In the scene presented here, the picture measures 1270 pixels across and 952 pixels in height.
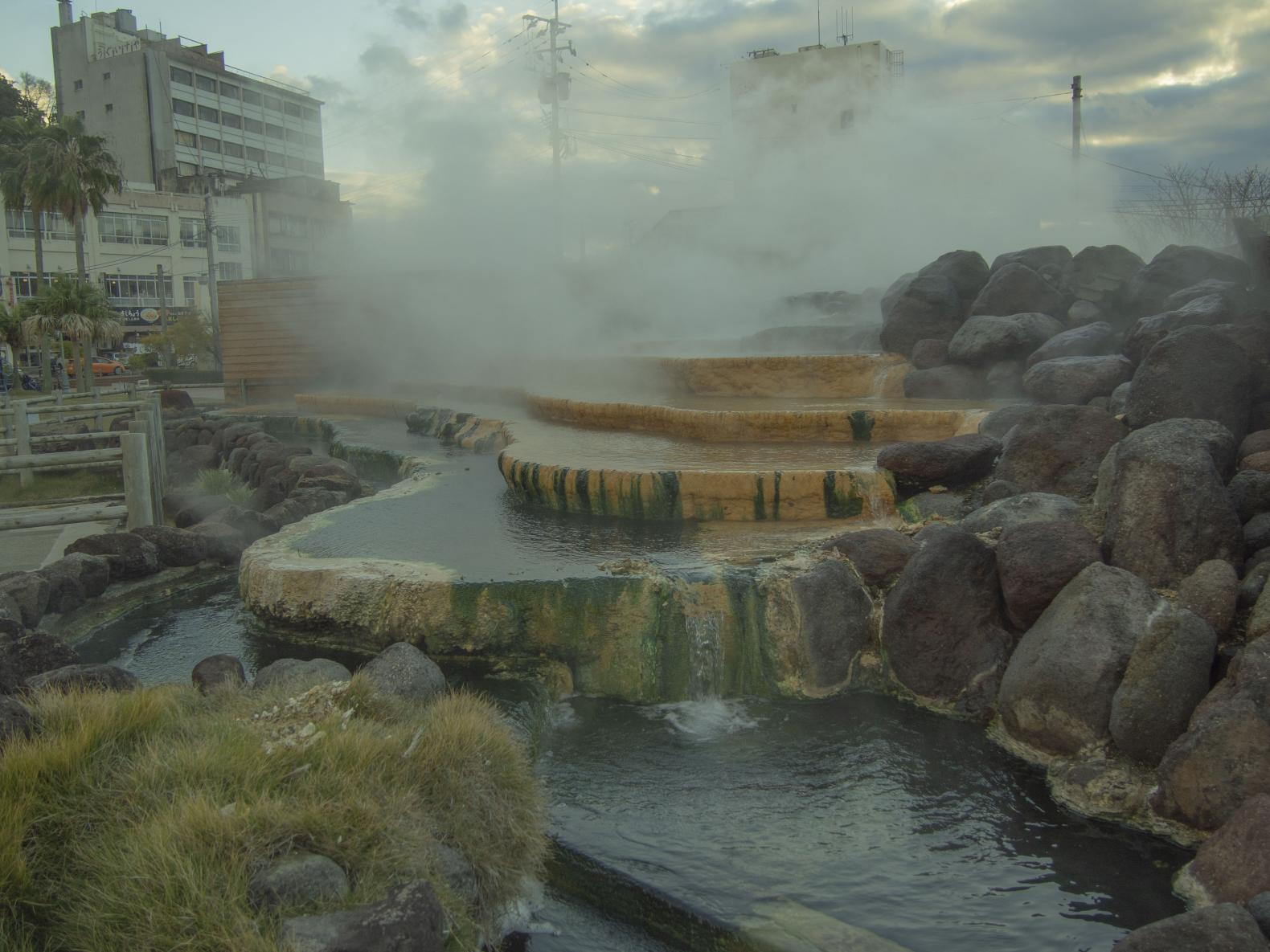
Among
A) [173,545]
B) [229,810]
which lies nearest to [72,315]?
[173,545]

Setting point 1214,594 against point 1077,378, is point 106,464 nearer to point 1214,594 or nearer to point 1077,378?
point 1077,378

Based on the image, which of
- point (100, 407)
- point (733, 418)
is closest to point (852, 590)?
point (733, 418)

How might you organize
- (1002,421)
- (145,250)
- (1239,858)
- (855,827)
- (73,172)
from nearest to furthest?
(1239,858), (855,827), (1002,421), (73,172), (145,250)

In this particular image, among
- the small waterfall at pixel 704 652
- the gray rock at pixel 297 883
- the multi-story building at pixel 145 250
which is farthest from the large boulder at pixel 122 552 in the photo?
the multi-story building at pixel 145 250

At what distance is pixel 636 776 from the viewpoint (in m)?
4.85

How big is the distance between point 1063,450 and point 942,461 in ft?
2.49

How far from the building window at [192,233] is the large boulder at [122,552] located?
4893cm

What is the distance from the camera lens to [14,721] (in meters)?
3.77

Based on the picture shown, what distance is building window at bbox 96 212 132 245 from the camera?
49.4 m

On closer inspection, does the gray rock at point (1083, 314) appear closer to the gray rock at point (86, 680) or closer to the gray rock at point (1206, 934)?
the gray rock at point (1206, 934)

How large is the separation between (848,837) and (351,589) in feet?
10.5

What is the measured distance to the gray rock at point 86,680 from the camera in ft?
15.2

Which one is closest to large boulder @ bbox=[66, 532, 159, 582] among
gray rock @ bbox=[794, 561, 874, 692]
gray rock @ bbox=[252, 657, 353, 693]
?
gray rock @ bbox=[252, 657, 353, 693]

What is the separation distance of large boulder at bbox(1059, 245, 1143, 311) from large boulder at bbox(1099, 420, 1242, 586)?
239 inches
